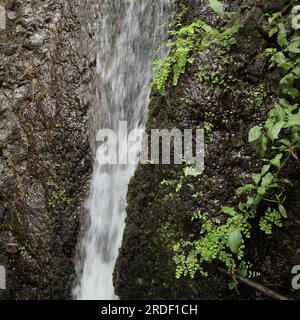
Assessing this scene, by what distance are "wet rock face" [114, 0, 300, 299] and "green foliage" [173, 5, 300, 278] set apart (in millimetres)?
75

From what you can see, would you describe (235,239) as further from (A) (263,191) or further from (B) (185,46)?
(B) (185,46)

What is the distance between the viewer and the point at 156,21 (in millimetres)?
4879

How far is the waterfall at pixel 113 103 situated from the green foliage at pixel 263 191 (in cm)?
122

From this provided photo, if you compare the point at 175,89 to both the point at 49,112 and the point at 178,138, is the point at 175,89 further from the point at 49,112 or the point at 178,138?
the point at 49,112

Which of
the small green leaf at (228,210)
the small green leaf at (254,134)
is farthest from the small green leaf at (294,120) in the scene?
the small green leaf at (228,210)

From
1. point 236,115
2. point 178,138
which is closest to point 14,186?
point 178,138

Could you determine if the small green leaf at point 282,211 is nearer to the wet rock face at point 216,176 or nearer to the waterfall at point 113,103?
the wet rock face at point 216,176

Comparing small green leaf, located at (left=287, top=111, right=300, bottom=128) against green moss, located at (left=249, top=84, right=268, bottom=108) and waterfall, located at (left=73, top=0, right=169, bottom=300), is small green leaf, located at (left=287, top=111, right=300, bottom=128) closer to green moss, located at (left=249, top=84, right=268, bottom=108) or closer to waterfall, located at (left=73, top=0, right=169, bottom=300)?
green moss, located at (left=249, top=84, right=268, bottom=108)

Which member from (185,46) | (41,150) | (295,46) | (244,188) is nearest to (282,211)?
(244,188)

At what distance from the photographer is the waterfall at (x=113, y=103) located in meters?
4.80

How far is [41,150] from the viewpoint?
16.9 feet

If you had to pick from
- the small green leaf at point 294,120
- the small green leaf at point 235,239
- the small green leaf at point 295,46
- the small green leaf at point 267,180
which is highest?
the small green leaf at point 295,46

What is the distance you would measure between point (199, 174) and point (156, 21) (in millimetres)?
1900

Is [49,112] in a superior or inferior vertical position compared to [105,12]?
inferior
